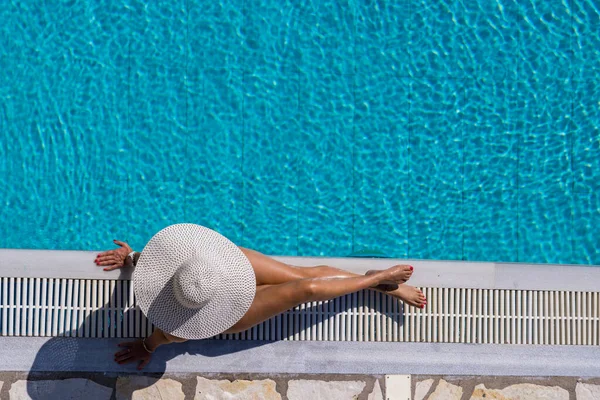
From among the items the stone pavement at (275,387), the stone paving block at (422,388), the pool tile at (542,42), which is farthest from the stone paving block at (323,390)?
the pool tile at (542,42)

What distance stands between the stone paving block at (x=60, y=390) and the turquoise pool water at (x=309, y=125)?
1.15 m

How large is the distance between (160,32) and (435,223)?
2.85 metres

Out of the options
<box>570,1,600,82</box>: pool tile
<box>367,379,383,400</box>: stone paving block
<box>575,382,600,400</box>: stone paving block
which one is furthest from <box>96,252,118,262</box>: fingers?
<box>570,1,600,82</box>: pool tile

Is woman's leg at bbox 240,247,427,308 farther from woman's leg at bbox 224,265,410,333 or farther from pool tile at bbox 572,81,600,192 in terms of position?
pool tile at bbox 572,81,600,192

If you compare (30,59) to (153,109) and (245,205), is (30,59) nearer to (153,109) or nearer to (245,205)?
(153,109)

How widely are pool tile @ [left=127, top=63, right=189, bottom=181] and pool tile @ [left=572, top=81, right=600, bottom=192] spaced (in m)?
3.35

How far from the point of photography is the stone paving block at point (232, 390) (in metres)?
4.82

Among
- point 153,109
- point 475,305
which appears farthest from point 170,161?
point 475,305

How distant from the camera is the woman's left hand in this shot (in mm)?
4695

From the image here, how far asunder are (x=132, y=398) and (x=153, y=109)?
2.33 metres

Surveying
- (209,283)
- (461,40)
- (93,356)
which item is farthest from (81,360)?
(461,40)

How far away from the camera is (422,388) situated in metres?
4.93

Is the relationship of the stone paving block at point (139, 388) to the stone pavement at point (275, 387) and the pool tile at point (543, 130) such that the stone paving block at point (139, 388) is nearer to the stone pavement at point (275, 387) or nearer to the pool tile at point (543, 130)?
the stone pavement at point (275, 387)

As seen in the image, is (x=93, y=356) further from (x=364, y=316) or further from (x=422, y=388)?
(x=422, y=388)
